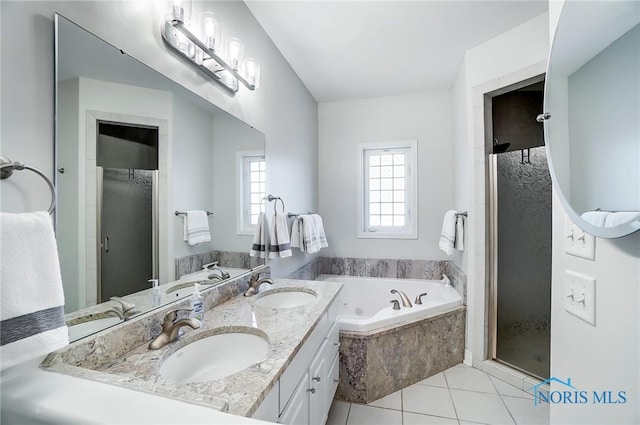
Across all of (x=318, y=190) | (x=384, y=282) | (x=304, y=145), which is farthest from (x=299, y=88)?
(x=384, y=282)

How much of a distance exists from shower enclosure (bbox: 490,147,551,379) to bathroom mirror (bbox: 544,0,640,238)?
147 centimetres

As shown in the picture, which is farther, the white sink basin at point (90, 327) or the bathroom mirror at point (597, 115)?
the white sink basin at point (90, 327)

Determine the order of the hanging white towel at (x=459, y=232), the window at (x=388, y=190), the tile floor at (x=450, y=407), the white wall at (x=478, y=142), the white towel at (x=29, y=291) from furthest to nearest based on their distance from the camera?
the window at (x=388, y=190)
the hanging white towel at (x=459, y=232)
the white wall at (x=478, y=142)
the tile floor at (x=450, y=407)
the white towel at (x=29, y=291)

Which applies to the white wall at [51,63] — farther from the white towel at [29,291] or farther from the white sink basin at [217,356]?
the white sink basin at [217,356]

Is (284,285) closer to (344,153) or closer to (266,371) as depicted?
(266,371)

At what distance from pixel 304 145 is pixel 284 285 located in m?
1.68

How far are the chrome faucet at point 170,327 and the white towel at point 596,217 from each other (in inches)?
52.2

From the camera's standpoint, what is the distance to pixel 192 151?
1321 millimetres

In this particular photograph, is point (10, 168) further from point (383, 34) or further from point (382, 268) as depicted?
point (382, 268)

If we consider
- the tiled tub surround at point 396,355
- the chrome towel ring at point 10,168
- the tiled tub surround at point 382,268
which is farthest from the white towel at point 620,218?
the tiled tub surround at point 382,268

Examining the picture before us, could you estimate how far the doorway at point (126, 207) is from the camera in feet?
2.97

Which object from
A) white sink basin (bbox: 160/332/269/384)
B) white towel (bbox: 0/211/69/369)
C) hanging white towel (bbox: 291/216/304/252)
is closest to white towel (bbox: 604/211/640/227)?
white sink basin (bbox: 160/332/269/384)

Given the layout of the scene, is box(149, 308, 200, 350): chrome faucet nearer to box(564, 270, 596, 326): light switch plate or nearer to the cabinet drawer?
the cabinet drawer

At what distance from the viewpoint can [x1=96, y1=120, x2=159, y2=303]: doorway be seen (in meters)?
0.91
